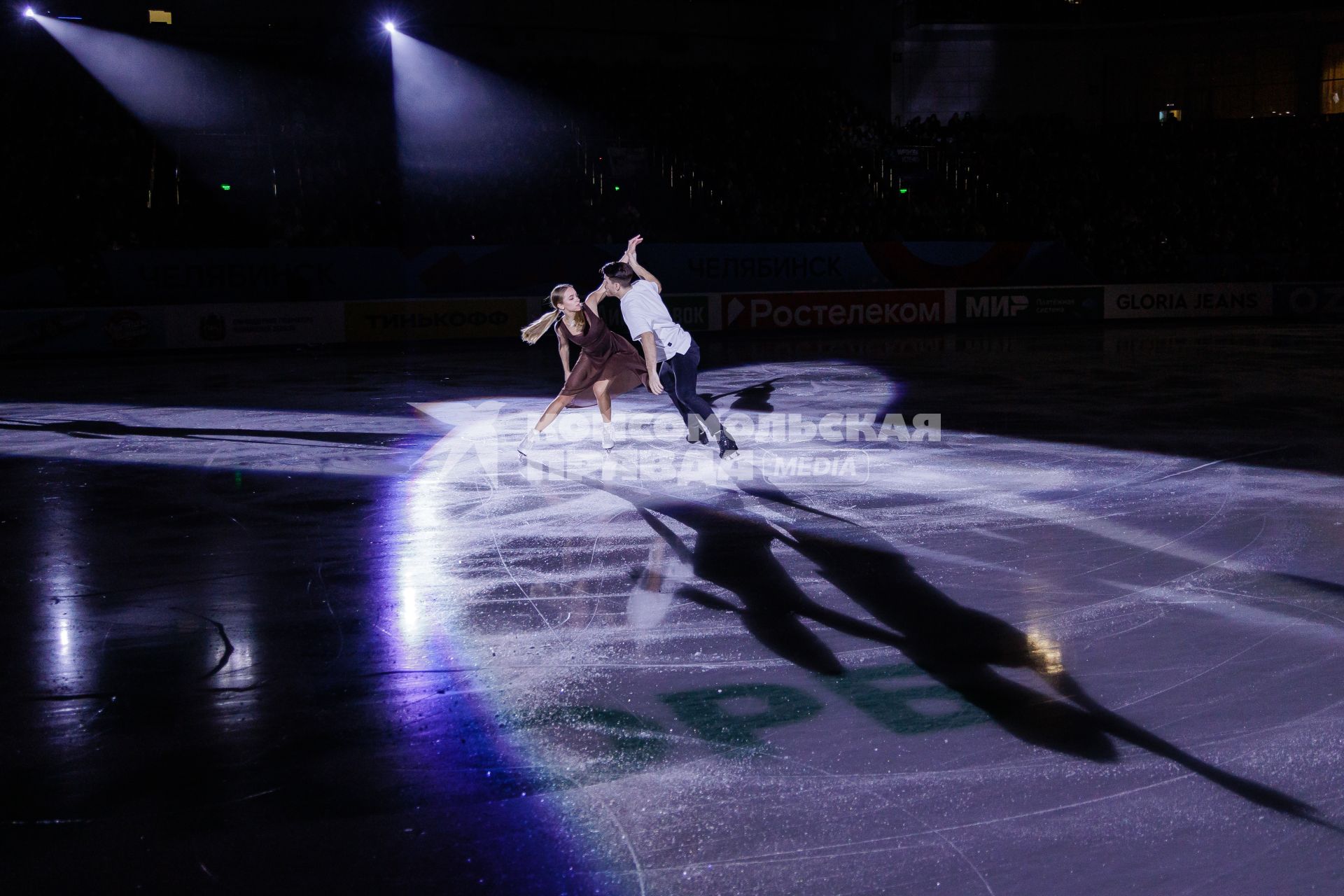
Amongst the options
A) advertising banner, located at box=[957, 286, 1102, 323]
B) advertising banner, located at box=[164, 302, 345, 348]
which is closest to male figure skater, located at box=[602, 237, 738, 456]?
advertising banner, located at box=[164, 302, 345, 348]

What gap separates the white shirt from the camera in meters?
10.1

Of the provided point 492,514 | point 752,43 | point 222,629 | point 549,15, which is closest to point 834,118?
point 752,43

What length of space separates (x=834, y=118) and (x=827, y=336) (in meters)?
9.75

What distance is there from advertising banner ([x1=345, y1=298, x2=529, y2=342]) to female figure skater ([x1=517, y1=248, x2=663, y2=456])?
13.7 meters

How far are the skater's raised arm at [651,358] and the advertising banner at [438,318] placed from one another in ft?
49.3

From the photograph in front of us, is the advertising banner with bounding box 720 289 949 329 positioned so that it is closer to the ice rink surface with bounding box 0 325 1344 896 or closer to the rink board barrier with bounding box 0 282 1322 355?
the rink board barrier with bounding box 0 282 1322 355

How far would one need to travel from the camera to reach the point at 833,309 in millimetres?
27156

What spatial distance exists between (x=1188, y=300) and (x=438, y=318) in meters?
18.5

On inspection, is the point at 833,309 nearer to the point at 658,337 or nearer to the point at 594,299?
the point at 594,299

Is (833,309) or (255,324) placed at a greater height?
(833,309)

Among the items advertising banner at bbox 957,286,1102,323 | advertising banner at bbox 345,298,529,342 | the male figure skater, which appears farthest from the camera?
advertising banner at bbox 957,286,1102,323

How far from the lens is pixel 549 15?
3262 cm

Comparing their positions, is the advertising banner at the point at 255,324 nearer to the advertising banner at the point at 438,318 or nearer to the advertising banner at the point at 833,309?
the advertising banner at the point at 438,318

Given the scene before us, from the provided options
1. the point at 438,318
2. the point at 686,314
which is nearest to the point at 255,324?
the point at 438,318
